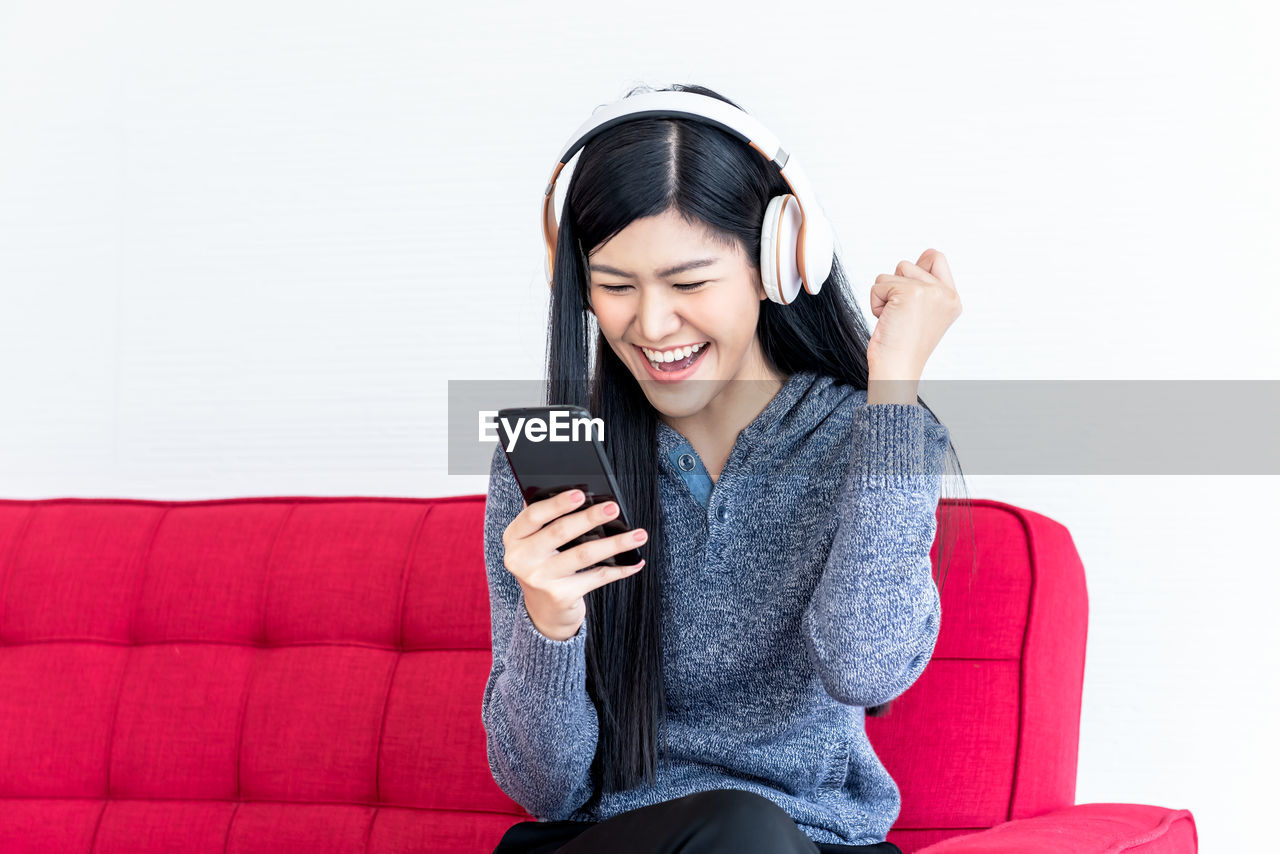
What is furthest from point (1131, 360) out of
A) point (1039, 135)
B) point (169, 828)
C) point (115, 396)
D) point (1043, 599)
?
point (115, 396)

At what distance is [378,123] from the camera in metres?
1.89

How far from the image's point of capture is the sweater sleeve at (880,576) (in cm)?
98

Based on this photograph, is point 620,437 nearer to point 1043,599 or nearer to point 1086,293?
point 1043,599

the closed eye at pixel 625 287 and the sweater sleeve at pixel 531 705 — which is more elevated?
the closed eye at pixel 625 287

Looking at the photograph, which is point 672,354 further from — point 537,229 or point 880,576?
point 537,229

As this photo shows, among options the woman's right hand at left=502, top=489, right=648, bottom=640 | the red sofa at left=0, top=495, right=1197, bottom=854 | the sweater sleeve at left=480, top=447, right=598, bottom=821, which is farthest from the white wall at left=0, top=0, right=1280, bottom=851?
the woman's right hand at left=502, top=489, right=648, bottom=640

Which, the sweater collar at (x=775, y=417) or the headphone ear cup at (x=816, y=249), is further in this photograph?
the sweater collar at (x=775, y=417)

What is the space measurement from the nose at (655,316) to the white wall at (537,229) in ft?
2.37

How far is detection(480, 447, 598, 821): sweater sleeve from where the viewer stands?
1.03 meters

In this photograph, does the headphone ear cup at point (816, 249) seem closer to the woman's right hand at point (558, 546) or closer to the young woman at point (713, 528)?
the young woman at point (713, 528)

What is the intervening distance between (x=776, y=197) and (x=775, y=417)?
231mm

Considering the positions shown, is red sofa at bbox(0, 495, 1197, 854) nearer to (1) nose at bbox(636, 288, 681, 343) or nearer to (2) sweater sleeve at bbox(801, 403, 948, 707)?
(2) sweater sleeve at bbox(801, 403, 948, 707)

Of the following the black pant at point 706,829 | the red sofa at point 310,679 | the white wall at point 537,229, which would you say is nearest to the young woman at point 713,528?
the black pant at point 706,829

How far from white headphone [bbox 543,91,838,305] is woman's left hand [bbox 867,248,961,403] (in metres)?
0.07
